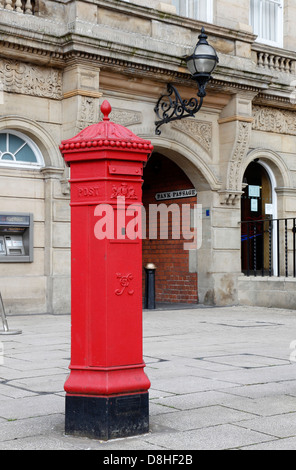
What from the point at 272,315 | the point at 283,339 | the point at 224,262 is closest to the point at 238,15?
the point at 224,262

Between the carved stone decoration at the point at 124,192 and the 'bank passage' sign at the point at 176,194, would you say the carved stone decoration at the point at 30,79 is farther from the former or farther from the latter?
the carved stone decoration at the point at 124,192

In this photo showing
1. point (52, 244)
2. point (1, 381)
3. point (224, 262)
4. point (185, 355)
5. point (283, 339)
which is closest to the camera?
point (1, 381)

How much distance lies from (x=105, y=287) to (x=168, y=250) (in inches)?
443

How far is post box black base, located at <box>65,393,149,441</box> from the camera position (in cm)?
424

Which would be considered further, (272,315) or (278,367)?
(272,315)

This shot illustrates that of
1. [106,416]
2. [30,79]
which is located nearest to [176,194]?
[30,79]

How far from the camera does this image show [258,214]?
16.2m

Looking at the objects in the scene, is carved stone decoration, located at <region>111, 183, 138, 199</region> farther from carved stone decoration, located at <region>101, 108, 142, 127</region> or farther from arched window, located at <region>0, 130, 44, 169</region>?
carved stone decoration, located at <region>101, 108, 142, 127</region>

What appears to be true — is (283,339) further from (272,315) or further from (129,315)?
(129,315)

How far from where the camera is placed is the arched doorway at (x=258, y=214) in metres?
15.9

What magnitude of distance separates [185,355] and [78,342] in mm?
3310

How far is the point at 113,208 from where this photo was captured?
14.4ft

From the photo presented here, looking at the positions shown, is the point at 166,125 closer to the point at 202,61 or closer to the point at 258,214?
the point at 202,61

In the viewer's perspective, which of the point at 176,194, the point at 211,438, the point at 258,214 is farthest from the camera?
the point at 258,214
